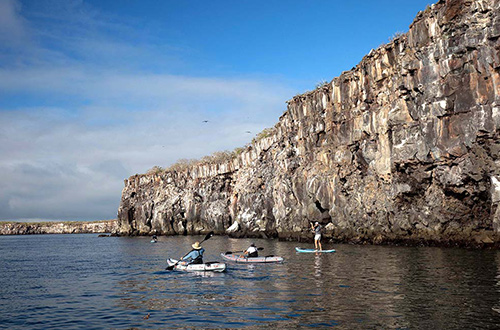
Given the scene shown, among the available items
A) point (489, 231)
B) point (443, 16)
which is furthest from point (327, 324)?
point (443, 16)

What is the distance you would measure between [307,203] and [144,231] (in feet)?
207

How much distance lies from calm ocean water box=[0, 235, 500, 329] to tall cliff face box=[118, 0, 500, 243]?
11.4 metres

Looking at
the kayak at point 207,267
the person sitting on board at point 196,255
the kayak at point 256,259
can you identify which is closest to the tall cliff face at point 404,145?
the kayak at point 256,259

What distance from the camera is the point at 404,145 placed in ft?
144

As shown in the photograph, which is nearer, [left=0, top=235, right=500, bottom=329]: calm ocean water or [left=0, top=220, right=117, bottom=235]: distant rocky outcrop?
[left=0, top=235, right=500, bottom=329]: calm ocean water

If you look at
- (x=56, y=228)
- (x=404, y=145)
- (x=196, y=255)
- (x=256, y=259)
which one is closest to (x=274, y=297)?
(x=196, y=255)

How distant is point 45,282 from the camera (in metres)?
25.4

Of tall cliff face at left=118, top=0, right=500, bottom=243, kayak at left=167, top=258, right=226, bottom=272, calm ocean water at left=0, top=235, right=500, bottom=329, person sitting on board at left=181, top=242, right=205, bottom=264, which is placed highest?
tall cliff face at left=118, top=0, right=500, bottom=243

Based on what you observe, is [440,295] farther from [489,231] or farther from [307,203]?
[307,203]

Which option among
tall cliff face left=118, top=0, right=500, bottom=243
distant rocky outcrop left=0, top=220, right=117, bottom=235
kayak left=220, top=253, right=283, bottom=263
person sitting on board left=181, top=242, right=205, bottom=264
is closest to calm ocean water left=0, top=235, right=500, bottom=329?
person sitting on board left=181, top=242, right=205, bottom=264

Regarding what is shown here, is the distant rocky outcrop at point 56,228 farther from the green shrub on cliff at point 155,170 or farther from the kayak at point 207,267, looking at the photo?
the kayak at point 207,267

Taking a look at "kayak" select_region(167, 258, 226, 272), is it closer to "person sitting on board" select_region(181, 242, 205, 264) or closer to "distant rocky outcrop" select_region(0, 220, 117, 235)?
"person sitting on board" select_region(181, 242, 205, 264)

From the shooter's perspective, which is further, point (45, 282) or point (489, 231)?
point (489, 231)

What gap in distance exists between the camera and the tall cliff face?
36.4m
